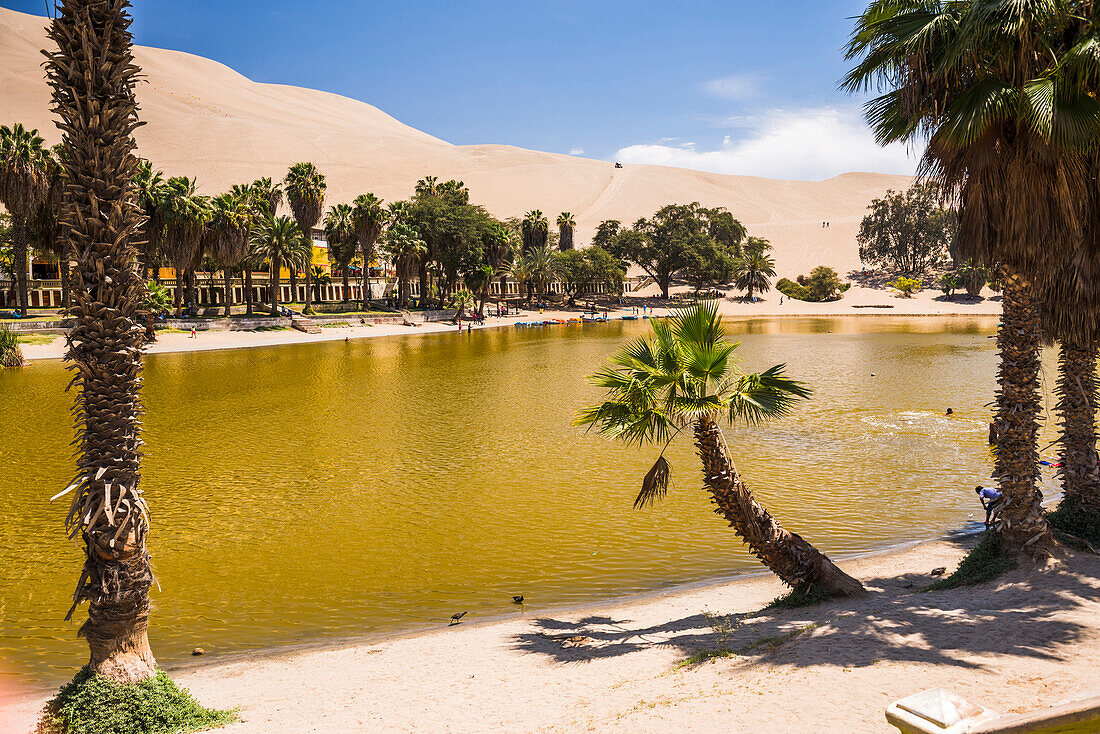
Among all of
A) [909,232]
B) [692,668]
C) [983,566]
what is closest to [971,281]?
[909,232]

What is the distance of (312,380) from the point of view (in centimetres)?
3759

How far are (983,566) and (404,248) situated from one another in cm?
7215

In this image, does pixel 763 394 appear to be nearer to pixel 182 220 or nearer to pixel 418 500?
pixel 418 500

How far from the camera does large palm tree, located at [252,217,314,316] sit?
6644cm

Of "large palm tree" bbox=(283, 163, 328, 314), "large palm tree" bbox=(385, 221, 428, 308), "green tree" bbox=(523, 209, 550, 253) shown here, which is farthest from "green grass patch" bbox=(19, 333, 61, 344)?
"green tree" bbox=(523, 209, 550, 253)

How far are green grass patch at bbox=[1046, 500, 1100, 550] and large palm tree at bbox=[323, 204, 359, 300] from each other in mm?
74185

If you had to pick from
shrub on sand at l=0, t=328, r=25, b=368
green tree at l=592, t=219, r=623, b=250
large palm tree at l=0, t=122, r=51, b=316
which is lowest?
shrub on sand at l=0, t=328, r=25, b=368

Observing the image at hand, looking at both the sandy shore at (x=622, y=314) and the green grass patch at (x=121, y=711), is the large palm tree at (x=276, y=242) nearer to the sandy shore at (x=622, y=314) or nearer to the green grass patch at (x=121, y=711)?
the sandy shore at (x=622, y=314)

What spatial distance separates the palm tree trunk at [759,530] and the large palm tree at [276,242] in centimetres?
6422

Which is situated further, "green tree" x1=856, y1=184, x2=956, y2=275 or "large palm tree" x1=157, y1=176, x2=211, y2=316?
"green tree" x1=856, y1=184, x2=956, y2=275

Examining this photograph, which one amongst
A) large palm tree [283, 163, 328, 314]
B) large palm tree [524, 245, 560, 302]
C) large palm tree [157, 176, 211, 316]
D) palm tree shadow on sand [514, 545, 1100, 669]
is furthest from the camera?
large palm tree [524, 245, 560, 302]

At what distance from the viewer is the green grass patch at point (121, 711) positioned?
722cm

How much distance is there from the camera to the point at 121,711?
7.34 metres

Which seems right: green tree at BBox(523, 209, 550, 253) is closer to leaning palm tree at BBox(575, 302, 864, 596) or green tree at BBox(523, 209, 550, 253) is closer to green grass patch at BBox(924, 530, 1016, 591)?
leaning palm tree at BBox(575, 302, 864, 596)
